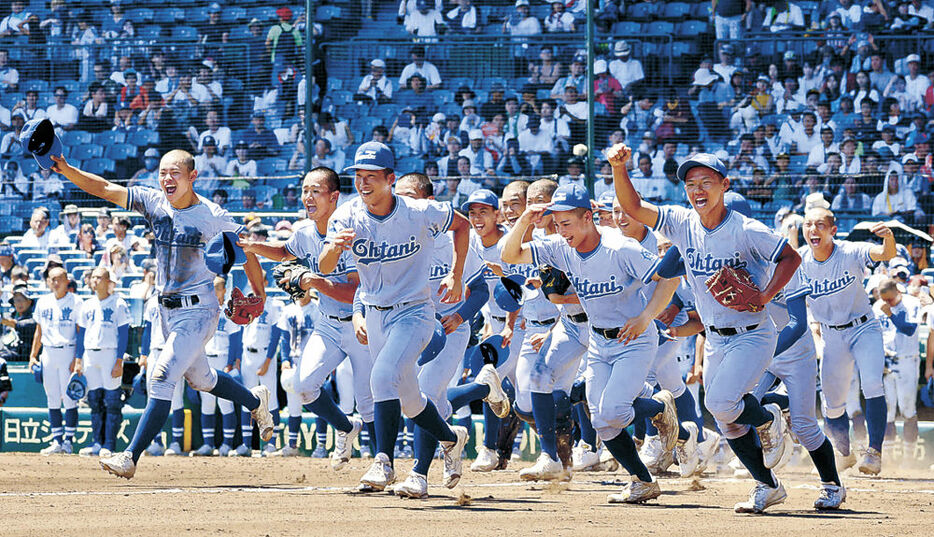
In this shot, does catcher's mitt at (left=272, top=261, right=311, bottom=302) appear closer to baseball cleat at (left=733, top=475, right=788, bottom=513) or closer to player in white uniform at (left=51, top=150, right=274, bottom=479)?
player in white uniform at (left=51, top=150, right=274, bottom=479)

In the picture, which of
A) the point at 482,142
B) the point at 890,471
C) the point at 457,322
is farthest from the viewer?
the point at 482,142

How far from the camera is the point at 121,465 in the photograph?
820cm

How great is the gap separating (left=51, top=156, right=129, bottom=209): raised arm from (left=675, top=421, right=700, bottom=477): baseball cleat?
13.4 ft

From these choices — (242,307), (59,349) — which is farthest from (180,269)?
(59,349)

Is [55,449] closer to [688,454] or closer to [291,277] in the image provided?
[291,277]

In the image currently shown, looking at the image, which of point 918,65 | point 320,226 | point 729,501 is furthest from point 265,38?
point 729,501

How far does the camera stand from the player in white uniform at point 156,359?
43.5 feet

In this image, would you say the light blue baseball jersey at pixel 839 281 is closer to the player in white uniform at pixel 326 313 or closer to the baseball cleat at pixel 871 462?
the baseball cleat at pixel 871 462

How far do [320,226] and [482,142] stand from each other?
31.3ft

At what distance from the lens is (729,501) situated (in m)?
7.99

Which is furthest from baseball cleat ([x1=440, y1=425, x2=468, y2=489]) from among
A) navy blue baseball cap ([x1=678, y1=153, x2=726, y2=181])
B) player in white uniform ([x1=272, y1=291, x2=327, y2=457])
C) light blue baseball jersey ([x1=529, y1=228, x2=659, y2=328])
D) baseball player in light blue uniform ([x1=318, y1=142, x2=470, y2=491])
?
player in white uniform ([x1=272, y1=291, x2=327, y2=457])

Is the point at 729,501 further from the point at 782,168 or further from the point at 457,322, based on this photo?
the point at 782,168

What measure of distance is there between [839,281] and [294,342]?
5.80m

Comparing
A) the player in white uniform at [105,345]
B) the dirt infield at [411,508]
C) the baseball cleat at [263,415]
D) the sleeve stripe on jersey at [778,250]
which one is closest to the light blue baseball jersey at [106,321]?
the player in white uniform at [105,345]
